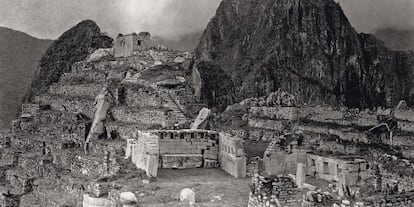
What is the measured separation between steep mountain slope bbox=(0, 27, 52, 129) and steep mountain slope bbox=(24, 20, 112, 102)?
3.10 ft

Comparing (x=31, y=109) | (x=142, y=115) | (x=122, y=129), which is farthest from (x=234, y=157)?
(x=31, y=109)

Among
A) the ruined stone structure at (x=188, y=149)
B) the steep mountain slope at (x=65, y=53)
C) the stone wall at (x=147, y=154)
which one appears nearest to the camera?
the stone wall at (x=147, y=154)

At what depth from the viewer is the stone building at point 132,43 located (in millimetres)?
29281

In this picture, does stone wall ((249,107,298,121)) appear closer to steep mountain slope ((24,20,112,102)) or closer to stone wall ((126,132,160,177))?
steep mountain slope ((24,20,112,102))

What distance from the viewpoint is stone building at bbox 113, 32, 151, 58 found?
29281mm

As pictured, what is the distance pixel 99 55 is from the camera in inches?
1249

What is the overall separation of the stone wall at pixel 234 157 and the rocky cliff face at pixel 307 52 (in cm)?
13234

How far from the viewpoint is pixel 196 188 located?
11.2m

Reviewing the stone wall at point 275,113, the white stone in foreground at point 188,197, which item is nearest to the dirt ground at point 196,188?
the white stone in foreground at point 188,197

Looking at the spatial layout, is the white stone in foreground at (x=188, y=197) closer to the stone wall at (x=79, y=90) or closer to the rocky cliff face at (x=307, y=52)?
the stone wall at (x=79, y=90)

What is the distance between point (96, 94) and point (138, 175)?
605 inches

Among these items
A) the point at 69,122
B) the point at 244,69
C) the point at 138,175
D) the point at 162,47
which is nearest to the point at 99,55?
the point at 162,47

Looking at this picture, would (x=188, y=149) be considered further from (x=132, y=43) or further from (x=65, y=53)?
(x=65, y=53)

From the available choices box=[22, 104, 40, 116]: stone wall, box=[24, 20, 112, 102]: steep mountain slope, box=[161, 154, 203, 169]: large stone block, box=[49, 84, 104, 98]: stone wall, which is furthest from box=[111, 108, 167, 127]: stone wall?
box=[24, 20, 112, 102]: steep mountain slope
